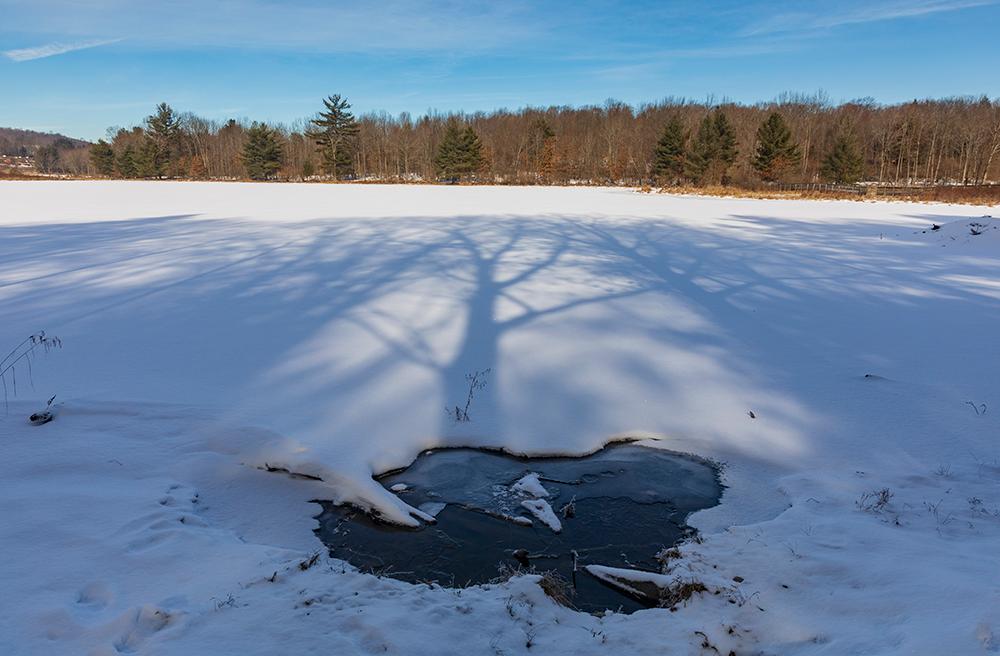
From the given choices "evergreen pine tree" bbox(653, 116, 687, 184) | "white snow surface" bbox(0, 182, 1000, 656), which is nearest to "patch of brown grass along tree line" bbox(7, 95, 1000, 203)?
"evergreen pine tree" bbox(653, 116, 687, 184)

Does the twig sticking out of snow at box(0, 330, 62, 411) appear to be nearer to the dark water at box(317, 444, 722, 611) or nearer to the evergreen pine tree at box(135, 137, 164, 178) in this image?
the dark water at box(317, 444, 722, 611)

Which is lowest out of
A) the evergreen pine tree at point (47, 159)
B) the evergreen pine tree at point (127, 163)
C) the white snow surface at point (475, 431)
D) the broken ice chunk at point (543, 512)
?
the broken ice chunk at point (543, 512)

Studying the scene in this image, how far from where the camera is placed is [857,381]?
19.6ft

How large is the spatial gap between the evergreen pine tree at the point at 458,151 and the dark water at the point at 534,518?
6111cm

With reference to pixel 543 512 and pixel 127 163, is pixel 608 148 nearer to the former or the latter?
pixel 127 163

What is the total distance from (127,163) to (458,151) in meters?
41.8

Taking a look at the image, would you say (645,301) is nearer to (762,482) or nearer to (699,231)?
(762,482)

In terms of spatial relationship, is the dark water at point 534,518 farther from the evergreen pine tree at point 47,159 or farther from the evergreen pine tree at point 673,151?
the evergreen pine tree at point 47,159

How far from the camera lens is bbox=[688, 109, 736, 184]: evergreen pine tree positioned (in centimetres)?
4925

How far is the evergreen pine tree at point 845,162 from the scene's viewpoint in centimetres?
5228

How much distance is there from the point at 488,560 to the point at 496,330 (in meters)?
4.45

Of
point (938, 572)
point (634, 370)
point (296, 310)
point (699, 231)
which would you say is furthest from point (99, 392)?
point (699, 231)

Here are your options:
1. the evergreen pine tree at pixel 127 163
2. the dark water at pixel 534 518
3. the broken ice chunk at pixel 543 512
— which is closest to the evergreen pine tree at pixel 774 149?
the dark water at pixel 534 518

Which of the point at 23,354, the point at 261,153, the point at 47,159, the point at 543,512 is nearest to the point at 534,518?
the point at 543,512
